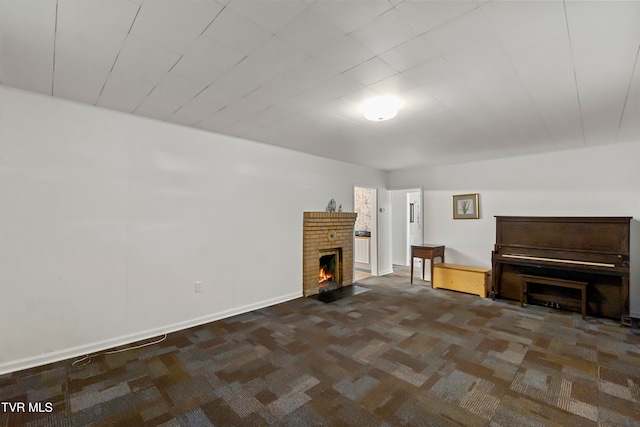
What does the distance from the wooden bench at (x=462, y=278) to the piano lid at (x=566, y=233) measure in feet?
1.99

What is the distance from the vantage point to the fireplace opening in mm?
5405

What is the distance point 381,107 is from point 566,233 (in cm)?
359

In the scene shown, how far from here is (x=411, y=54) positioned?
1.91 metres

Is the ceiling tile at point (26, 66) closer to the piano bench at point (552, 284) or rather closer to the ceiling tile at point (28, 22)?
the ceiling tile at point (28, 22)

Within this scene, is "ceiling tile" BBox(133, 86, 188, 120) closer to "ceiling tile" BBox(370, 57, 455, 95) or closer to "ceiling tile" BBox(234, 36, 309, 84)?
"ceiling tile" BBox(234, 36, 309, 84)

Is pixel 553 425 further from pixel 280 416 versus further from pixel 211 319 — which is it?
pixel 211 319

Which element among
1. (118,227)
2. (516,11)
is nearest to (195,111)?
(118,227)

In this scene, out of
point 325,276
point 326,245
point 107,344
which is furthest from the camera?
point 325,276

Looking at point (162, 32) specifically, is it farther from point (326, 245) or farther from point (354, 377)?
point (326, 245)

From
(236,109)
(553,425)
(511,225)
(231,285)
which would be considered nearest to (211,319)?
(231,285)

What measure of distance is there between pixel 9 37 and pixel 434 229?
612 centimetres

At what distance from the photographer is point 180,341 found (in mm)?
3090

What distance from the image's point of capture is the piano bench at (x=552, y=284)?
3.79 meters

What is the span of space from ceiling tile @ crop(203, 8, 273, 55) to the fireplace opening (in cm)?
392
